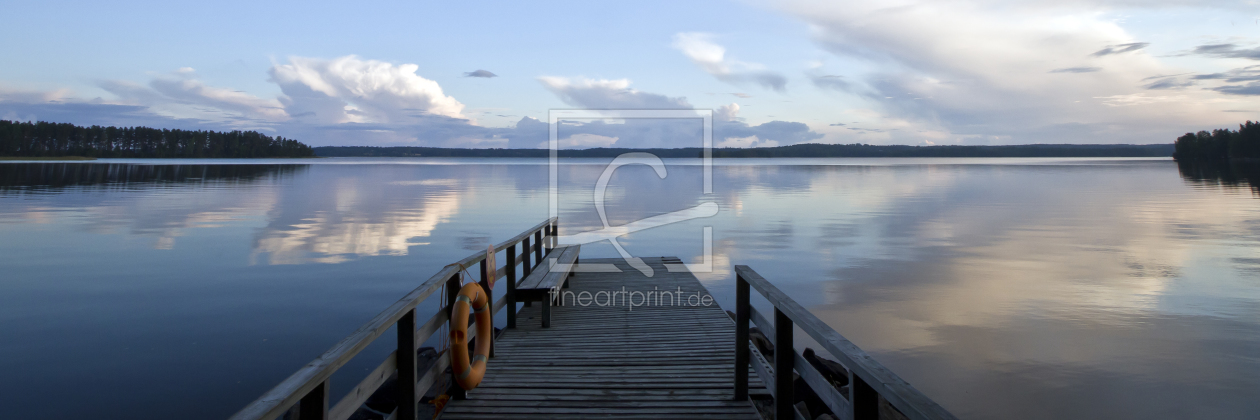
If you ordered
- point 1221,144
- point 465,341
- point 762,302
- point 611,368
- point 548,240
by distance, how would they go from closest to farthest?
point 465,341 → point 611,368 → point 762,302 → point 548,240 → point 1221,144

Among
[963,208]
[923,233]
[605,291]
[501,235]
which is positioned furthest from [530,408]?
[963,208]

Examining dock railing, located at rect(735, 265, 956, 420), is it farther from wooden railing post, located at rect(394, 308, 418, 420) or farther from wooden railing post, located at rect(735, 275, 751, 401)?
wooden railing post, located at rect(394, 308, 418, 420)

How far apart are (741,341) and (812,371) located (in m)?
1.02

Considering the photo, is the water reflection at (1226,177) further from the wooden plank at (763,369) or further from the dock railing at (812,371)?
the dock railing at (812,371)

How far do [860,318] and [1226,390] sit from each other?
147 inches

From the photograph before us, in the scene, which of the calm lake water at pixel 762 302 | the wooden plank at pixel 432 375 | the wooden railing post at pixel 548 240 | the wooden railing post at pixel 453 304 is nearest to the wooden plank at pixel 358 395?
the wooden plank at pixel 432 375

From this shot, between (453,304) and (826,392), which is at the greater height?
(453,304)

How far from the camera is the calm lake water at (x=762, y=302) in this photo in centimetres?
639

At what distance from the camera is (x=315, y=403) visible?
254cm

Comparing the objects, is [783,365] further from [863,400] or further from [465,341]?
[465,341]

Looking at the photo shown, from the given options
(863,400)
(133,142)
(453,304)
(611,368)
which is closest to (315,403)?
(453,304)

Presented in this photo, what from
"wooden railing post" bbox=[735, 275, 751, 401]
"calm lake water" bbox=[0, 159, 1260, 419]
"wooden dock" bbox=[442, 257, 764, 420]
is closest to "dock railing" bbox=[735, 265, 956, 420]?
"wooden railing post" bbox=[735, 275, 751, 401]

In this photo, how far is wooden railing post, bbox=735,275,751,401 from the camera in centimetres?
420

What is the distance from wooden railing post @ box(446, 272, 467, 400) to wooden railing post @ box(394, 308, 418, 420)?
54cm
